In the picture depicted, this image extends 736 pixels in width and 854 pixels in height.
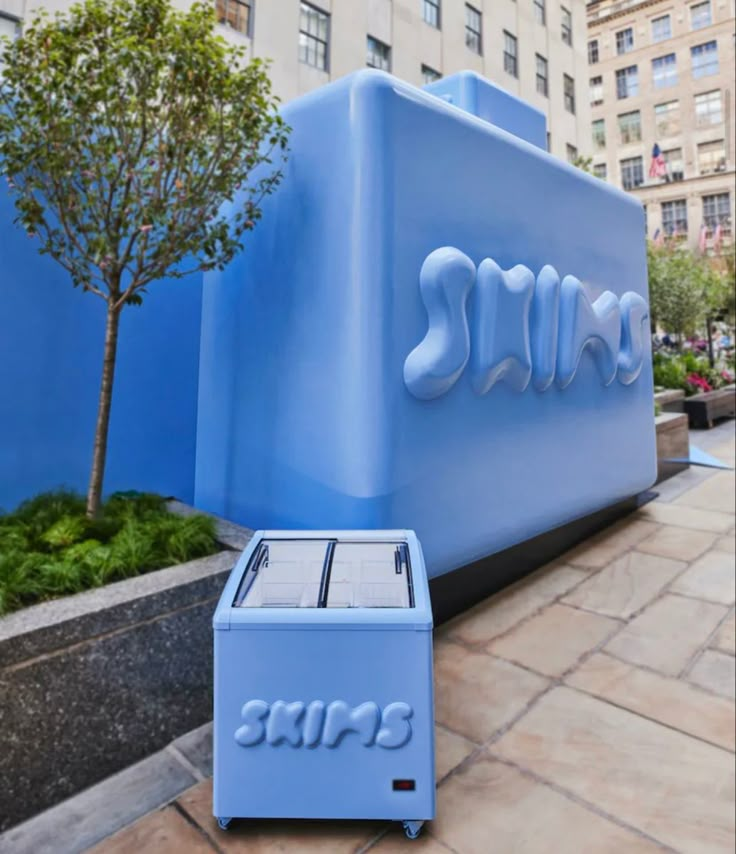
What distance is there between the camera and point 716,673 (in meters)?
2.77

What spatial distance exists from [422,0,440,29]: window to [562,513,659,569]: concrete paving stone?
47.6ft

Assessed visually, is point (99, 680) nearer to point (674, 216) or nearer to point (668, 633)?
point (668, 633)

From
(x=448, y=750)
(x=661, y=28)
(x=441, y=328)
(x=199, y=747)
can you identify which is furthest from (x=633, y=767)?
(x=661, y=28)

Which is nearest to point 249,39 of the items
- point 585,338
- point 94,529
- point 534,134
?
point 534,134

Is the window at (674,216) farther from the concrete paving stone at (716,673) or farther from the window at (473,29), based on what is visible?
the concrete paving stone at (716,673)

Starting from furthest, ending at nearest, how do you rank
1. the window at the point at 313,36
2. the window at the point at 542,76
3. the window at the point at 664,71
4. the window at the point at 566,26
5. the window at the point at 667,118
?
the window at the point at 664,71 → the window at the point at 667,118 → the window at the point at 566,26 → the window at the point at 542,76 → the window at the point at 313,36

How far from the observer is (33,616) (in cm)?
191

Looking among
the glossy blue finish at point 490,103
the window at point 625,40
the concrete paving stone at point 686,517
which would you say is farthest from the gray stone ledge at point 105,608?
the window at point 625,40

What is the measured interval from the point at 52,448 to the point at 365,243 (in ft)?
7.05

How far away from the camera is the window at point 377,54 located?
509 inches

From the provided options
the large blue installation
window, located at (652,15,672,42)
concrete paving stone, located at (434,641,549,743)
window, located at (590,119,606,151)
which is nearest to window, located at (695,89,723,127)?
window, located at (652,15,672,42)

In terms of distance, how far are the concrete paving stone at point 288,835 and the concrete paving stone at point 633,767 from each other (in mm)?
686

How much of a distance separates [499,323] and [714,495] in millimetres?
4610

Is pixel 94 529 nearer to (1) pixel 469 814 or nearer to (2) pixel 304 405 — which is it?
(2) pixel 304 405
